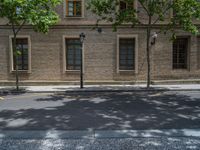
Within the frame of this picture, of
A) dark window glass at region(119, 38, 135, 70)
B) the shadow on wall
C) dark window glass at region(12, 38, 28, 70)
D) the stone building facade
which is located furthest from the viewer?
dark window glass at region(119, 38, 135, 70)

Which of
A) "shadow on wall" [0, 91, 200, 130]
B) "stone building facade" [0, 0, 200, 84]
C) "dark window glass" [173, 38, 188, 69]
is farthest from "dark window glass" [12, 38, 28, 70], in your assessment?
"dark window glass" [173, 38, 188, 69]

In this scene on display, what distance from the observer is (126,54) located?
16.7 metres

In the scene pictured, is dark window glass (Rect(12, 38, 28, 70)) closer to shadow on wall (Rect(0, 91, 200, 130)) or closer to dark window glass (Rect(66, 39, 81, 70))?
dark window glass (Rect(66, 39, 81, 70))

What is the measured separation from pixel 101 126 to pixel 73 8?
11.8 meters

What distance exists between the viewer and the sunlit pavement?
490 cm

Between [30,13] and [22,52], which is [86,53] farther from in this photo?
[30,13]

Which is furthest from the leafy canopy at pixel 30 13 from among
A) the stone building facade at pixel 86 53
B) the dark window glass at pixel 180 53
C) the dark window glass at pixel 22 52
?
the dark window glass at pixel 180 53

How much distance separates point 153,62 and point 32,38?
8.81 metres

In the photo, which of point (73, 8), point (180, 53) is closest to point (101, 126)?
point (73, 8)

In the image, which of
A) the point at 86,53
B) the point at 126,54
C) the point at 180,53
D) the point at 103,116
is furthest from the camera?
the point at 180,53

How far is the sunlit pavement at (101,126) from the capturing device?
193 inches

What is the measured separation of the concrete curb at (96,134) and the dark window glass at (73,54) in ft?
35.9

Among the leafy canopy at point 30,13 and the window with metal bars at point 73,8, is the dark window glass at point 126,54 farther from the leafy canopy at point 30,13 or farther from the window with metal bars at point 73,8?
the leafy canopy at point 30,13

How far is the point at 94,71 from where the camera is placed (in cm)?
1633
